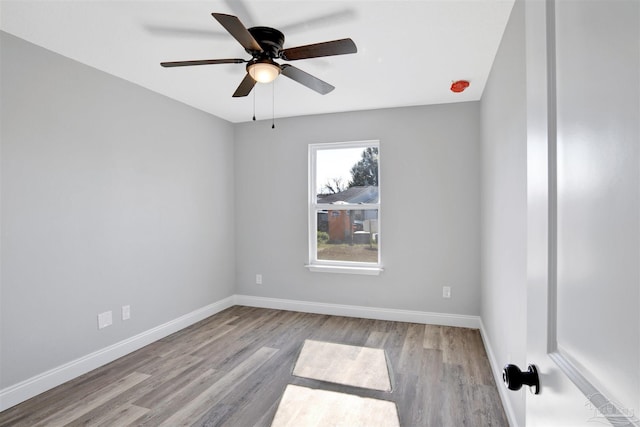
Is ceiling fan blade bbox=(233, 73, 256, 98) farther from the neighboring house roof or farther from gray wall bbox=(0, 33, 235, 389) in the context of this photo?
the neighboring house roof

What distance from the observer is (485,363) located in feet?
9.28

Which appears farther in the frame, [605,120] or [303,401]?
[303,401]

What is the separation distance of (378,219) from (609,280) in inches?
142

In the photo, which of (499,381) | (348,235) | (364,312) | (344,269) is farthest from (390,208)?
(499,381)

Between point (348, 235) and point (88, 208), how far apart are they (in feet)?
8.85

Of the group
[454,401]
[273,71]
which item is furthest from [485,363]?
[273,71]

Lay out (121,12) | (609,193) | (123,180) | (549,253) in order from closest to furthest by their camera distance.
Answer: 1. (609,193)
2. (549,253)
3. (121,12)
4. (123,180)

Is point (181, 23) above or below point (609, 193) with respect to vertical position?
above

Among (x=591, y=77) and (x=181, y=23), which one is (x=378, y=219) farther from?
(x=591, y=77)

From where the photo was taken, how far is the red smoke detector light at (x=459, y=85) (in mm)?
3053

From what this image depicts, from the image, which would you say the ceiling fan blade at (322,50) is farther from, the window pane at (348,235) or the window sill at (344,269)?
the window sill at (344,269)

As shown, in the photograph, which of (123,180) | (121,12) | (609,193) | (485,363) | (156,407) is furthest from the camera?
(123,180)

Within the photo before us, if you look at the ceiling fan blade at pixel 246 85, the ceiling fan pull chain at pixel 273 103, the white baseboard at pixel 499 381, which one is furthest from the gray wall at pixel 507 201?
the ceiling fan pull chain at pixel 273 103

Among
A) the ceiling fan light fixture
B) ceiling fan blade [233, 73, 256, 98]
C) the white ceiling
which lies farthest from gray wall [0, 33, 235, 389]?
the ceiling fan light fixture
